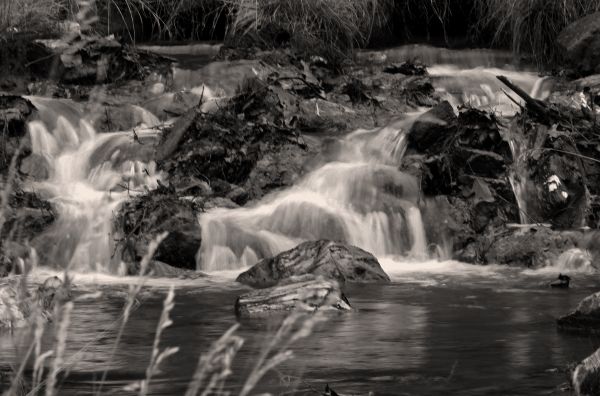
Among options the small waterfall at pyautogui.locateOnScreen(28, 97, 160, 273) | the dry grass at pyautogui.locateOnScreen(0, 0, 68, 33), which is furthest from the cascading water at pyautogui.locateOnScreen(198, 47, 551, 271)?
the dry grass at pyautogui.locateOnScreen(0, 0, 68, 33)

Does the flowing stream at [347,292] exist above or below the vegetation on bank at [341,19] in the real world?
below

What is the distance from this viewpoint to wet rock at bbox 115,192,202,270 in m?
9.84

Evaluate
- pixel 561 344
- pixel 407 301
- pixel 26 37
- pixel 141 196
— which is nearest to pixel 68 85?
pixel 26 37

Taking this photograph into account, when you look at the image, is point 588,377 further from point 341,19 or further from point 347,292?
point 341,19

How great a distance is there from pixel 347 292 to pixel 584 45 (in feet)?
23.7

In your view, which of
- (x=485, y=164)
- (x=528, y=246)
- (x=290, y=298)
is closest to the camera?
(x=290, y=298)

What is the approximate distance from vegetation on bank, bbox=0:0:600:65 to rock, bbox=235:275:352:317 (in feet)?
25.8

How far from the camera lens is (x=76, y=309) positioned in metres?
8.08

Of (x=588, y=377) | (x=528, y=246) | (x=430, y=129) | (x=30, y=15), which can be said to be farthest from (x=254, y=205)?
(x=588, y=377)

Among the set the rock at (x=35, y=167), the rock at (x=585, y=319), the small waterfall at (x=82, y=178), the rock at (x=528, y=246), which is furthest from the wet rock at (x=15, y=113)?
the rock at (x=585, y=319)

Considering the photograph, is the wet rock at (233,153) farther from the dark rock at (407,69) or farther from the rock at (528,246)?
the dark rock at (407,69)

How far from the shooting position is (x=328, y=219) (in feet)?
35.4

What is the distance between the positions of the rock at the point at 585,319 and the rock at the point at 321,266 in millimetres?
2435

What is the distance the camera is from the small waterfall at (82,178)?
1021 cm
